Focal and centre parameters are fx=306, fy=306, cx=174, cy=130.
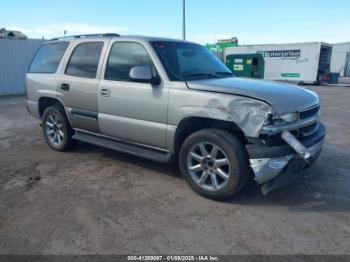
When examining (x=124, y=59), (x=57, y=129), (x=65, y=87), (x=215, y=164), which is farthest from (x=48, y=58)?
(x=215, y=164)

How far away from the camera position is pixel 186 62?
434cm

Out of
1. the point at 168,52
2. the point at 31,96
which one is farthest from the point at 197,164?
the point at 31,96

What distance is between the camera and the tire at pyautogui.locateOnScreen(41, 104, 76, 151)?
537 centimetres

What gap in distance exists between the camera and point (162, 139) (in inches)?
159

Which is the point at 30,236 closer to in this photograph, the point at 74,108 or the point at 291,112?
the point at 74,108

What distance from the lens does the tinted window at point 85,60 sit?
475cm

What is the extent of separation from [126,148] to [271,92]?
7.11 ft

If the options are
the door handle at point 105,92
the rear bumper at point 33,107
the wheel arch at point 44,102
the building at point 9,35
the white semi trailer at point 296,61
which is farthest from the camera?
the white semi trailer at point 296,61

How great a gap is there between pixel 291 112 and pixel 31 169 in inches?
152

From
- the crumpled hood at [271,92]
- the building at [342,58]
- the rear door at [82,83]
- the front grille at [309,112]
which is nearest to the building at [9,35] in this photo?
the rear door at [82,83]

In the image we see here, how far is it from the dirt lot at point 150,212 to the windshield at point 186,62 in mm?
1481

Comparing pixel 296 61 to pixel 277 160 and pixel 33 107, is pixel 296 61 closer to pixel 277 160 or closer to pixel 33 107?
pixel 33 107

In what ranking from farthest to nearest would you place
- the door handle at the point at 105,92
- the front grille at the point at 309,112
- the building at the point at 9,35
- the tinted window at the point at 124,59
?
the building at the point at 9,35 < the door handle at the point at 105,92 < the tinted window at the point at 124,59 < the front grille at the point at 309,112

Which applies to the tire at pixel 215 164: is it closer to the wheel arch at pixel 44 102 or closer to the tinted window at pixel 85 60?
the tinted window at pixel 85 60
